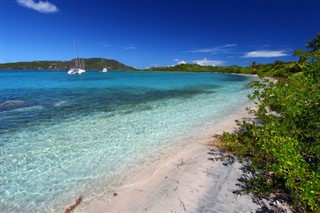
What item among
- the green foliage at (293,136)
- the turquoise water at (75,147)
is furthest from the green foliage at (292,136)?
the turquoise water at (75,147)

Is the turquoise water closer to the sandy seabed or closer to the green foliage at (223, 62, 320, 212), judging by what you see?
the sandy seabed

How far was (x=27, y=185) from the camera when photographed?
5.75 metres

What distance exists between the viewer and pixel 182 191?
5094 mm

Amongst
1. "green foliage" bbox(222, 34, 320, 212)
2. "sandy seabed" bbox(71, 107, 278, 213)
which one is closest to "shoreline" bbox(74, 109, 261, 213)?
"sandy seabed" bbox(71, 107, 278, 213)

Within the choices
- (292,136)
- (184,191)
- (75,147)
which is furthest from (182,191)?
(75,147)

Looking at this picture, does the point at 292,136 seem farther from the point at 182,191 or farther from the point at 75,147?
the point at 75,147

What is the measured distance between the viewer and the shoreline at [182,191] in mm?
4559

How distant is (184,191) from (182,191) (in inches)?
1.8

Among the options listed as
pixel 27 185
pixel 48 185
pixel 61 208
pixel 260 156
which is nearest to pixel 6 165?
pixel 27 185

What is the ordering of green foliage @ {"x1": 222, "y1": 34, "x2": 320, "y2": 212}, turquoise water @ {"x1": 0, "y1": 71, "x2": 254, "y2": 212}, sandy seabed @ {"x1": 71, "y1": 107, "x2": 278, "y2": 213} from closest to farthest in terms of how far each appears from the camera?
green foliage @ {"x1": 222, "y1": 34, "x2": 320, "y2": 212} < sandy seabed @ {"x1": 71, "y1": 107, "x2": 278, "y2": 213} < turquoise water @ {"x1": 0, "y1": 71, "x2": 254, "y2": 212}

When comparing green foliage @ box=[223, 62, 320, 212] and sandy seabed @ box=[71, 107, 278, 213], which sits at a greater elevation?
green foliage @ box=[223, 62, 320, 212]

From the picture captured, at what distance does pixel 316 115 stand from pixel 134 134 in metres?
6.71

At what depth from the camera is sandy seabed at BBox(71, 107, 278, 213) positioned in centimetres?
455

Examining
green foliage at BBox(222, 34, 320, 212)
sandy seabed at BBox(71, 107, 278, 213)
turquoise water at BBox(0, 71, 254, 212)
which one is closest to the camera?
green foliage at BBox(222, 34, 320, 212)
